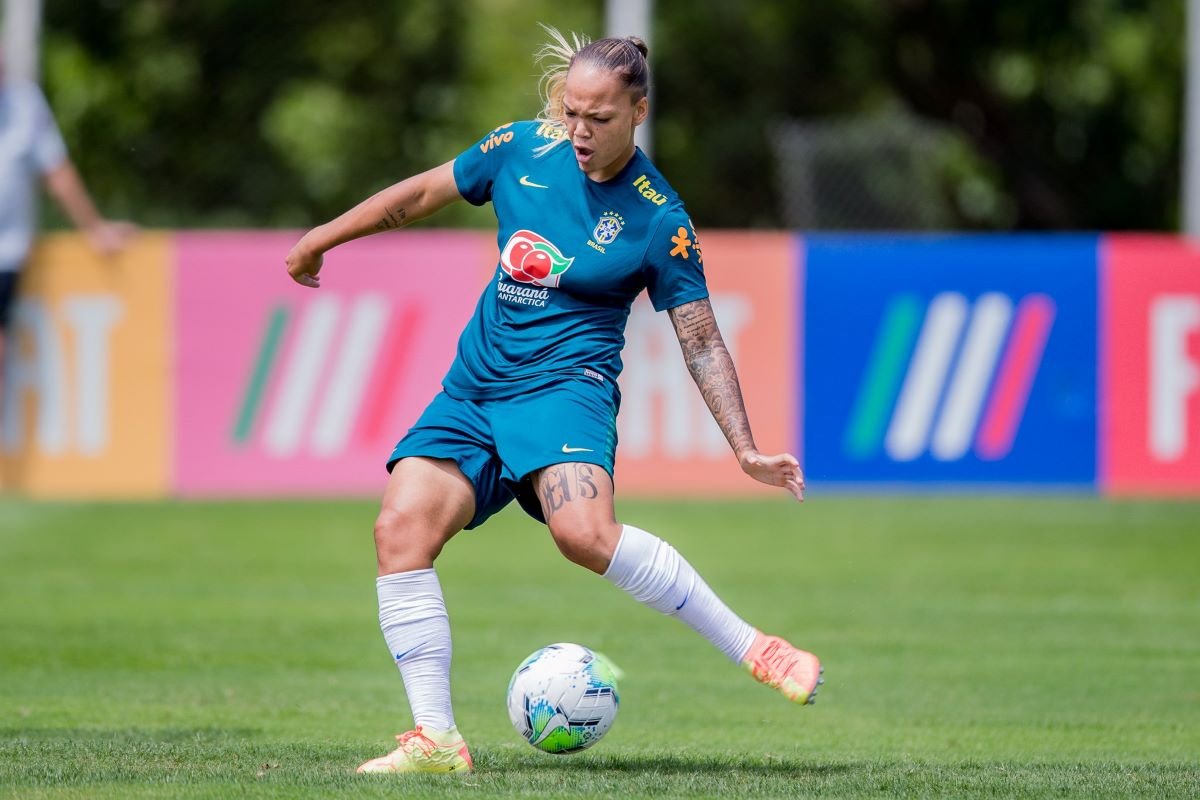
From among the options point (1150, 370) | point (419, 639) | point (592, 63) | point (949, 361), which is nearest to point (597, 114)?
point (592, 63)

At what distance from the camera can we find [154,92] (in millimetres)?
23375

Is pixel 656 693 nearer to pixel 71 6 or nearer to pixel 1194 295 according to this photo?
pixel 1194 295

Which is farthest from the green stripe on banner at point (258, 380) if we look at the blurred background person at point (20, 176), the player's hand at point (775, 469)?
the player's hand at point (775, 469)

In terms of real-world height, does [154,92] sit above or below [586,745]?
below

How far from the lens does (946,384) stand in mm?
14086

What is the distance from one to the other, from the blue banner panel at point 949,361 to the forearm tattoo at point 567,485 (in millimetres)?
8709

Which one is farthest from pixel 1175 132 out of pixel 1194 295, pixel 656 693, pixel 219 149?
pixel 656 693

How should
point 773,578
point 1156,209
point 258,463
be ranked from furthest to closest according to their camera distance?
point 1156,209, point 258,463, point 773,578

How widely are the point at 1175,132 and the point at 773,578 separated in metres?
14.3

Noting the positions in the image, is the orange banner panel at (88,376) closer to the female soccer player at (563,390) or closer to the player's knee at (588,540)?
the female soccer player at (563,390)

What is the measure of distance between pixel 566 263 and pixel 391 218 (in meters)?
0.62

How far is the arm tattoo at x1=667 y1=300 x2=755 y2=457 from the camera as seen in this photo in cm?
575

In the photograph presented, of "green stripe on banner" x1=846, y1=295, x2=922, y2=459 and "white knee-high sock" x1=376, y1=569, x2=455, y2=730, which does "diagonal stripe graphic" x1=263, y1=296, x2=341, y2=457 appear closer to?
"green stripe on banner" x1=846, y1=295, x2=922, y2=459

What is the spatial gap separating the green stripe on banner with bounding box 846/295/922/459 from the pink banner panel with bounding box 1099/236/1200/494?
4.74 ft
